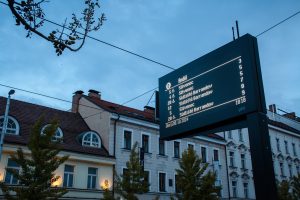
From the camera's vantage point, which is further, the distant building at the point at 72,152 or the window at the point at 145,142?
the window at the point at 145,142

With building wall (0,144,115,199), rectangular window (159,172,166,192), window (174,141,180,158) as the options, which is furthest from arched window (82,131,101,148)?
window (174,141,180,158)

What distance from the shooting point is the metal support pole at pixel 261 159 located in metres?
8.70

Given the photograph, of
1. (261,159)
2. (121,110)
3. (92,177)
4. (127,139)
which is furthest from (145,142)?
(261,159)

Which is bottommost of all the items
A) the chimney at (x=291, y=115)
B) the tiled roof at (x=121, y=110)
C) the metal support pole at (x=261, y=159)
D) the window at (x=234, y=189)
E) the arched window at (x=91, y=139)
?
the metal support pole at (x=261, y=159)

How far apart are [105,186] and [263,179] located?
20.8m

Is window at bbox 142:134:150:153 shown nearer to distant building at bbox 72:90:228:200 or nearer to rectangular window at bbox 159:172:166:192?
distant building at bbox 72:90:228:200

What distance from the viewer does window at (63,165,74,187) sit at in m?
26.3

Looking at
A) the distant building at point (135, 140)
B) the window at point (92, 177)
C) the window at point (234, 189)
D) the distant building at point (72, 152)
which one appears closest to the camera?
the distant building at point (72, 152)

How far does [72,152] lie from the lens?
26.7 meters

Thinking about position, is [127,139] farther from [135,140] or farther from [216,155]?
[216,155]

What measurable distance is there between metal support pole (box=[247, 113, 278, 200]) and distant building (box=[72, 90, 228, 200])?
2123 centimetres

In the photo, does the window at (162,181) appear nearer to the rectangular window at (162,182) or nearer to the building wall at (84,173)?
the rectangular window at (162,182)

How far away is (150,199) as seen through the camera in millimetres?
30656

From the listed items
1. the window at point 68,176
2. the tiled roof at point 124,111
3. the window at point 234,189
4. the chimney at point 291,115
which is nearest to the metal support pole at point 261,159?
the window at point 68,176
